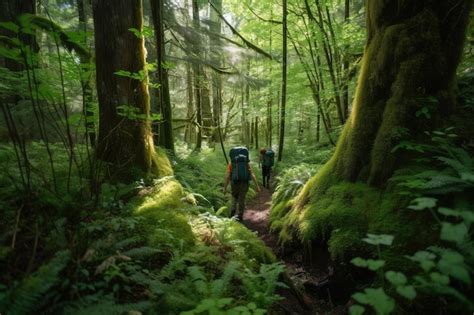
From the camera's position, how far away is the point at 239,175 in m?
7.84

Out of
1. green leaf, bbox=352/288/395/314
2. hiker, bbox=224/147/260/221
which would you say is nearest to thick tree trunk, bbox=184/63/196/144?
hiker, bbox=224/147/260/221

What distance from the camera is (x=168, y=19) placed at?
10719mm

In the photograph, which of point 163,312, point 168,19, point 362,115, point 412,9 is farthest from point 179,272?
point 168,19

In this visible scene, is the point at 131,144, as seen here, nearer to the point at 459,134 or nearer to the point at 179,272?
the point at 179,272

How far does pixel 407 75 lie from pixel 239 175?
4529 millimetres

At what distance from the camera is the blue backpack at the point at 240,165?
25.7 feet

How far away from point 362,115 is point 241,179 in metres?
3.63

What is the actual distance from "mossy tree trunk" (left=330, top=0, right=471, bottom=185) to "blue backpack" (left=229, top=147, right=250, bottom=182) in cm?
322

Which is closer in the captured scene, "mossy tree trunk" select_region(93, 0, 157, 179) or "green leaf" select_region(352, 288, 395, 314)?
"green leaf" select_region(352, 288, 395, 314)

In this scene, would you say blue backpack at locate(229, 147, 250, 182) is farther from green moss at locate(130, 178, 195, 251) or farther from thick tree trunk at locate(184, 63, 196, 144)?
thick tree trunk at locate(184, 63, 196, 144)

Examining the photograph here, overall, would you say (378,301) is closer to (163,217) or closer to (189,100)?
(163,217)

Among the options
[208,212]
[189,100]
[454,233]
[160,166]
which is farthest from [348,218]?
[189,100]

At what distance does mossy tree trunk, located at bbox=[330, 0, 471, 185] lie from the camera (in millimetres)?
4594

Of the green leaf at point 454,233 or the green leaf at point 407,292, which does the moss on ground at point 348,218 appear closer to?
the green leaf at point 454,233
